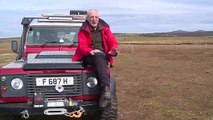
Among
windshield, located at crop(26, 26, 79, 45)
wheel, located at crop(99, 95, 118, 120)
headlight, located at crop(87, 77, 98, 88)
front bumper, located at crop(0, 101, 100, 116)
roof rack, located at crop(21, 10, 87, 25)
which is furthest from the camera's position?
roof rack, located at crop(21, 10, 87, 25)

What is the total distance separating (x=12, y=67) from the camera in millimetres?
6660

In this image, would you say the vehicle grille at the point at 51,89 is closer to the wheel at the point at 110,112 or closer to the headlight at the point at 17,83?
the headlight at the point at 17,83

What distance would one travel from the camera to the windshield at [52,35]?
8789 millimetres

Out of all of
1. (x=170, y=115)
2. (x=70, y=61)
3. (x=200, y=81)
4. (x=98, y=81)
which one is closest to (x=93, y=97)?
(x=98, y=81)

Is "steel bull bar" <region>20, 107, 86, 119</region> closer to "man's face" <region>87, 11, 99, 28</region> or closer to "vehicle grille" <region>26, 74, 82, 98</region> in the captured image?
"vehicle grille" <region>26, 74, 82, 98</region>

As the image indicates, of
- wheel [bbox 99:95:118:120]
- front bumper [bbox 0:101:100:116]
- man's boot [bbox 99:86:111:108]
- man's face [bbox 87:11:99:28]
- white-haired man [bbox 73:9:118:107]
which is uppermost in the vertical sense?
man's face [bbox 87:11:99:28]

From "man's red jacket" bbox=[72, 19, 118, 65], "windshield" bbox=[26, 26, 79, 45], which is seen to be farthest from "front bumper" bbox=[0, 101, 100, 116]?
"windshield" bbox=[26, 26, 79, 45]

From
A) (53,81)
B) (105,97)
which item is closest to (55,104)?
(53,81)

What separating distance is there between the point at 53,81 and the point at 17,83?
1.85 ft

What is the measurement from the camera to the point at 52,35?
8.90 metres

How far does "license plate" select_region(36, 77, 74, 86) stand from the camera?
655 cm

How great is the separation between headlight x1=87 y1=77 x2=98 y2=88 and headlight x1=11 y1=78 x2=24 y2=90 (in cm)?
106

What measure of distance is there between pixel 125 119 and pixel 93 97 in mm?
1935

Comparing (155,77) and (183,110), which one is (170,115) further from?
(155,77)
